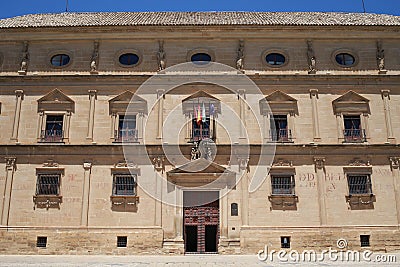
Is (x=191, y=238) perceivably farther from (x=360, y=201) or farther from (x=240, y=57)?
(x=240, y=57)

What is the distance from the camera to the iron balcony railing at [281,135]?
79.1 ft

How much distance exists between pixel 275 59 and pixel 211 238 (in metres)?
10.8

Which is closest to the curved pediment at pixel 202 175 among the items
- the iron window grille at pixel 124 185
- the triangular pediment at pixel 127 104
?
the iron window grille at pixel 124 185

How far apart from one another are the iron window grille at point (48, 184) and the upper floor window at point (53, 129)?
2.01 metres

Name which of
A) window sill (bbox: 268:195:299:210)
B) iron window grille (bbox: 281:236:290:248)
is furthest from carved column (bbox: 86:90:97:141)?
iron window grille (bbox: 281:236:290:248)

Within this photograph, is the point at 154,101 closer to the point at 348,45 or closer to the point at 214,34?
the point at 214,34

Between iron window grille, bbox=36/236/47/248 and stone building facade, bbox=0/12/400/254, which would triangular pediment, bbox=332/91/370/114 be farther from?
iron window grille, bbox=36/236/47/248

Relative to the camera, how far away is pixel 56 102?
24.8m

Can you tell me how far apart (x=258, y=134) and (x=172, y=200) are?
232 inches

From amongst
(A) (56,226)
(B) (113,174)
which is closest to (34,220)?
(A) (56,226)

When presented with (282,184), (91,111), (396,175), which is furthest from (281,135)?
(91,111)

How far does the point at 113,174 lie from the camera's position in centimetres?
2359

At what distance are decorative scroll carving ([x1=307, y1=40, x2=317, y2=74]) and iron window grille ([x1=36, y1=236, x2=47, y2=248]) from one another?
17060mm

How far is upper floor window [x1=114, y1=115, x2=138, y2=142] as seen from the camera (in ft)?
79.3
